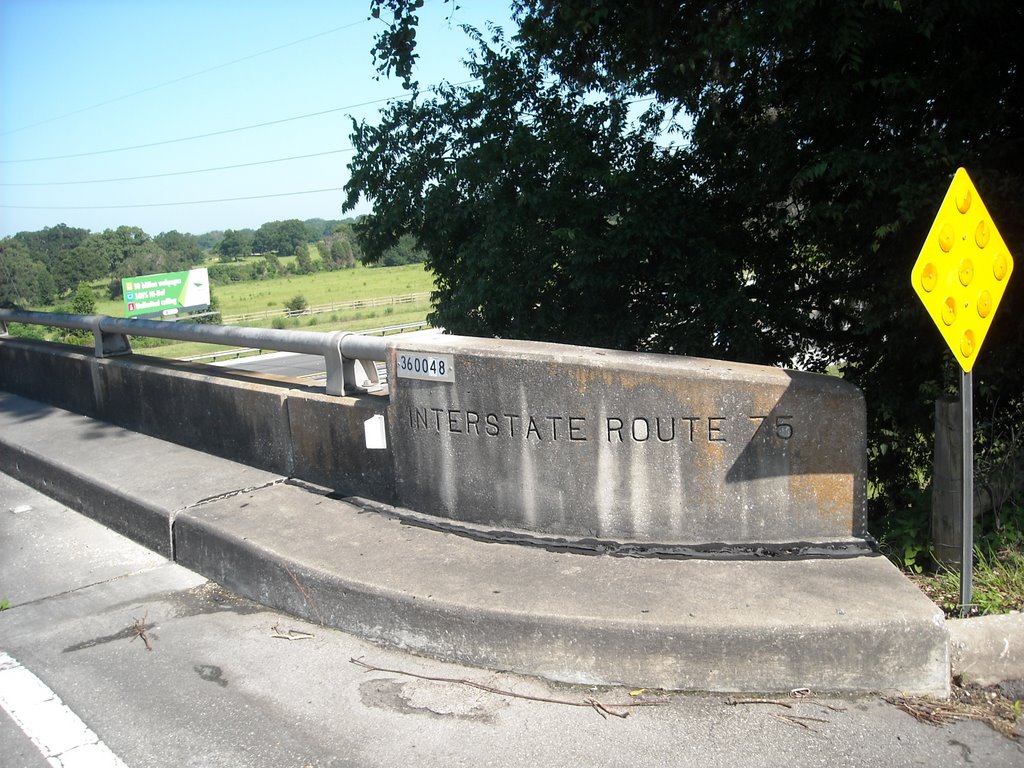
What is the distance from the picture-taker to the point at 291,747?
3.46 m

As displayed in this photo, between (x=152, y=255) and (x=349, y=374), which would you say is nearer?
(x=349, y=374)

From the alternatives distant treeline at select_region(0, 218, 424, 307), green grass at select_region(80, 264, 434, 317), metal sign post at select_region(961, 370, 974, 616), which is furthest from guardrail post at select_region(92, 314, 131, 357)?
green grass at select_region(80, 264, 434, 317)

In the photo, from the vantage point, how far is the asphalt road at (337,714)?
328 centimetres

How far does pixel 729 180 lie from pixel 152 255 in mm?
72569

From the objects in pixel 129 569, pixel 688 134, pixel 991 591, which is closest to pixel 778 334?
pixel 688 134

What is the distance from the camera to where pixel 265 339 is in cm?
628

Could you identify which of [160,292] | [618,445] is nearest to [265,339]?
[618,445]

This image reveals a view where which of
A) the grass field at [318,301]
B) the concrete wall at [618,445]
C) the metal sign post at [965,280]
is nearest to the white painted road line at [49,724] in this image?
the concrete wall at [618,445]

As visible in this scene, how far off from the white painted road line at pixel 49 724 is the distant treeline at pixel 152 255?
6367 millimetres

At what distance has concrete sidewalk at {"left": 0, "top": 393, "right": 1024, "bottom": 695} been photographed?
11.8ft

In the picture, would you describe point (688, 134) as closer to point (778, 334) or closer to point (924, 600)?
point (778, 334)

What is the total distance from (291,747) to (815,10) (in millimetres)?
5415

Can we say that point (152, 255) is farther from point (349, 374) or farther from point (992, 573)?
point (992, 573)

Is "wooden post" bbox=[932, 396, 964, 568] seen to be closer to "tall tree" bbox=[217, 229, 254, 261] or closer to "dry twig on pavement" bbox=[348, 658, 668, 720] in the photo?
"dry twig on pavement" bbox=[348, 658, 668, 720]
